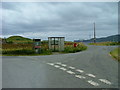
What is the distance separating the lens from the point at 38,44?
71.6 ft

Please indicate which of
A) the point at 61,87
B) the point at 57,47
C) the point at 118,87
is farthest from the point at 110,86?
the point at 57,47

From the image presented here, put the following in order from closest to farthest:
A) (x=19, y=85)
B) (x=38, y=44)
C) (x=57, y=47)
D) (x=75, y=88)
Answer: (x=75, y=88) < (x=19, y=85) < (x=38, y=44) < (x=57, y=47)

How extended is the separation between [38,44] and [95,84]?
16370mm

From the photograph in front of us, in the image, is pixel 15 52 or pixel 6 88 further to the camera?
pixel 15 52

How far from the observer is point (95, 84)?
20.1ft

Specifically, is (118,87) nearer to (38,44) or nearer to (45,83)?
(45,83)

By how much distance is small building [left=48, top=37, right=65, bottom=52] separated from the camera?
26.0 meters

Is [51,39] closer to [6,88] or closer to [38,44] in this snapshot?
[38,44]

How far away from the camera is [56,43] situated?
26.2 m

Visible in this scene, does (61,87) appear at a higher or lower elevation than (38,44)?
lower

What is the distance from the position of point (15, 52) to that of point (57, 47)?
7.23 meters

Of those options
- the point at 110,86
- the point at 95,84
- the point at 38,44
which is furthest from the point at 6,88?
the point at 38,44

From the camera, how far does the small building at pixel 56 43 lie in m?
26.0

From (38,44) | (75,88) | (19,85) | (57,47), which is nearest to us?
(75,88)
